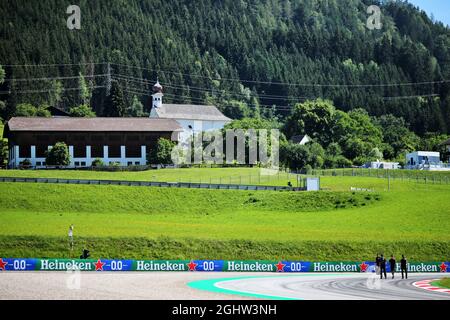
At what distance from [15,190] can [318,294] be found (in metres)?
68.0

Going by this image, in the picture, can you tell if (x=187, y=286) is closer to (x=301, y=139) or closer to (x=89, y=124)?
(x=89, y=124)

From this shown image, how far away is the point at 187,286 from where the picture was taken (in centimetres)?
5206

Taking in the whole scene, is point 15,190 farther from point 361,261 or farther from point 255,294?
point 255,294

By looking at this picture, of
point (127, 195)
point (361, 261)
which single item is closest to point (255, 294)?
point (361, 261)

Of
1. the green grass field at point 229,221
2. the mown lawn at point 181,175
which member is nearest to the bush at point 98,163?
the mown lawn at point 181,175

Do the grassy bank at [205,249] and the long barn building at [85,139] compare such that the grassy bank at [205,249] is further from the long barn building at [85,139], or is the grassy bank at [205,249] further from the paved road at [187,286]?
the long barn building at [85,139]

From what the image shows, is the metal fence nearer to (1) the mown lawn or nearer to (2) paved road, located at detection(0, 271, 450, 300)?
(1) the mown lawn

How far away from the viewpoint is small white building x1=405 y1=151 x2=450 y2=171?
6235 inches

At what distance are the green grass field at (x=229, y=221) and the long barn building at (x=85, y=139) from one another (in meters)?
28.1

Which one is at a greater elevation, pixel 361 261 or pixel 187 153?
pixel 187 153

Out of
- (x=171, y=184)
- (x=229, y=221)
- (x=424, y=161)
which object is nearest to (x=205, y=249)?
(x=229, y=221)

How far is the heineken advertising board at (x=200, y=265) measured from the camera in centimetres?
6469

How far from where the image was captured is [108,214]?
99375 millimetres

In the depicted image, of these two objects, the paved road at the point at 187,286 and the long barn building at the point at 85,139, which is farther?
the long barn building at the point at 85,139
